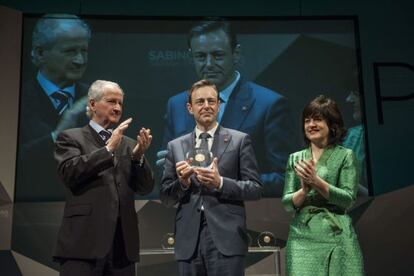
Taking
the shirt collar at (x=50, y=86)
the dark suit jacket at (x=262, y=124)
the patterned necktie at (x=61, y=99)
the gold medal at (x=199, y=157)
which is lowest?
the gold medal at (x=199, y=157)

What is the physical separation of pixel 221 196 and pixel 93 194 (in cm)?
66

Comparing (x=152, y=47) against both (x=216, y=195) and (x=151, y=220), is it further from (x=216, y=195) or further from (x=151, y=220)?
(x=216, y=195)

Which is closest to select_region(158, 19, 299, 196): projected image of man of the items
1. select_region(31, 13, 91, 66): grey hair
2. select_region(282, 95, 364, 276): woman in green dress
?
select_region(31, 13, 91, 66): grey hair

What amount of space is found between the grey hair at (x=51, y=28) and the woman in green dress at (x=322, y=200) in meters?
2.99

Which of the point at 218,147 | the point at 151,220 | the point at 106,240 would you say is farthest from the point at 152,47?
the point at 106,240

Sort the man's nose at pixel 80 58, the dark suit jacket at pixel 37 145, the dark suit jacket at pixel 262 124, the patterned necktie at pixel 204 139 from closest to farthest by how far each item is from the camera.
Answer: the patterned necktie at pixel 204 139 < the dark suit jacket at pixel 37 145 < the dark suit jacket at pixel 262 124 < the man's nose at pixel 80 58

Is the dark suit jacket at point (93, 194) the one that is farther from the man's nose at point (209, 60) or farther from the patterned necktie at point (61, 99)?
the man's nose at point (209, 60)

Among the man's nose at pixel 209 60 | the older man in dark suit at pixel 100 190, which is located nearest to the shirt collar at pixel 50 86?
the man's nose at pixel 209 60

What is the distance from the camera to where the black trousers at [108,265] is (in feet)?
8.10

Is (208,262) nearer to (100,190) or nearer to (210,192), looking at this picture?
(210,192)

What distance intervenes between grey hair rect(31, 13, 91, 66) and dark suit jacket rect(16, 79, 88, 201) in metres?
0.37

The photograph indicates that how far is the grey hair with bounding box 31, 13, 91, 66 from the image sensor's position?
4.92m

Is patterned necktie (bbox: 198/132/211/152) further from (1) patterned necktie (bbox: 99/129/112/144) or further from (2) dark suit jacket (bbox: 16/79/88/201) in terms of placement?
(2) dark suit jacket (bbox: 16/79/88/201)

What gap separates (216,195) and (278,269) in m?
1.55
